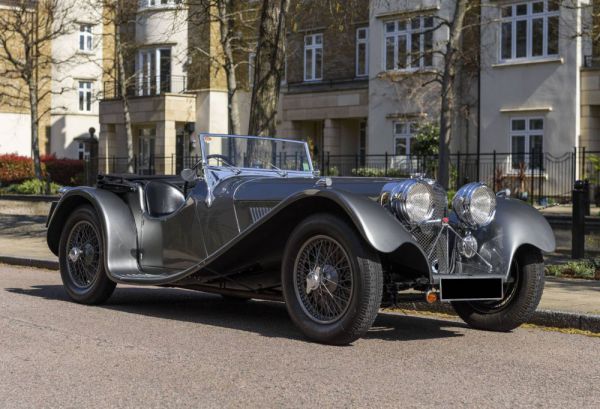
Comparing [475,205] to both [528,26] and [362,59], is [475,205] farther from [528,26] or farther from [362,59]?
[362,59]

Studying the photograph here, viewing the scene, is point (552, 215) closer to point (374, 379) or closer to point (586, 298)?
point (586, 298)

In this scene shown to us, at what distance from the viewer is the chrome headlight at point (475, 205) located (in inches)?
294

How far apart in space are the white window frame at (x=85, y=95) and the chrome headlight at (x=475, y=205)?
149ft

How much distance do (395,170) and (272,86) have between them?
468 inches

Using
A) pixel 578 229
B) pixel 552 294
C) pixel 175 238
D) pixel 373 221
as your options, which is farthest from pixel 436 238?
pixel 578 229

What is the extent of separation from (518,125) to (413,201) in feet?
73.1

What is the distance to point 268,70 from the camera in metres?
16.2

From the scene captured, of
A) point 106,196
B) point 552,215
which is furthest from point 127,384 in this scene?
point 552,215

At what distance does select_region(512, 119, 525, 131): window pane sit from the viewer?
93.2ft

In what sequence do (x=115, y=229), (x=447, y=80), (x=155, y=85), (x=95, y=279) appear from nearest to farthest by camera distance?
(x=115, y=229) < (x=95, y=279) < (x=447, y=80) < (x=155, y=85)

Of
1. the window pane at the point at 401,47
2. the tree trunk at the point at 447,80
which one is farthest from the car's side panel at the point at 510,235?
the window pane at the point at 401,47

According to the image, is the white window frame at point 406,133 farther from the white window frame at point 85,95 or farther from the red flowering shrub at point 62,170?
the white window frame at point 85,95

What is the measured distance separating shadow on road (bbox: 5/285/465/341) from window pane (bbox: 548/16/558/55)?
19.2m

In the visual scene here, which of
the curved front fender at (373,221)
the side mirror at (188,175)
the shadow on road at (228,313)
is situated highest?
the side mirror at (188,175)
